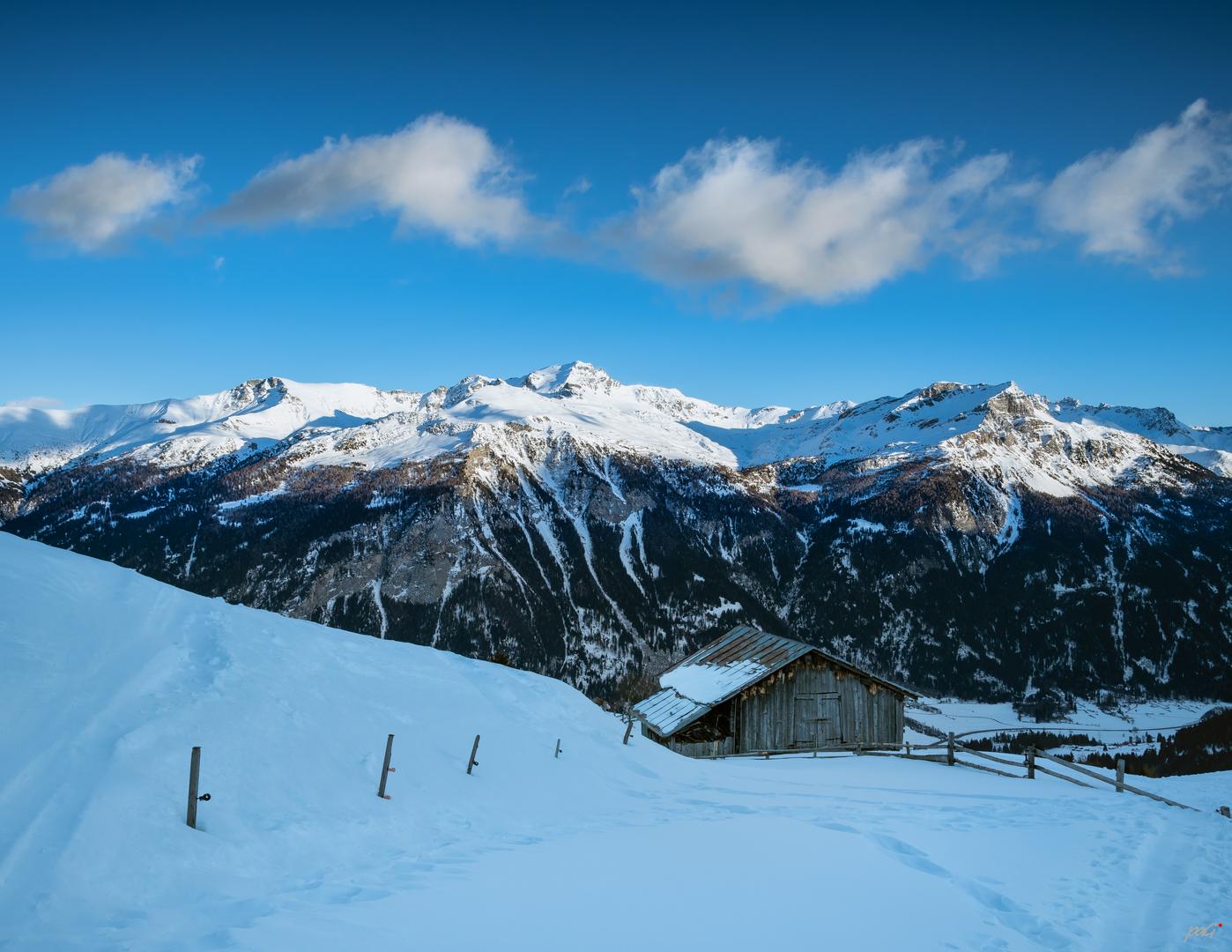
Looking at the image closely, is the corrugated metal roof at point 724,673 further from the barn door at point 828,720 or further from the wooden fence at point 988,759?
the wooden fence at point 988,759

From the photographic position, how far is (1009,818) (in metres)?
18.6

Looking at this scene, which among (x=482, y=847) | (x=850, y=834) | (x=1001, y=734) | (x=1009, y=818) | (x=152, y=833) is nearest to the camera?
(x=152, y=833)

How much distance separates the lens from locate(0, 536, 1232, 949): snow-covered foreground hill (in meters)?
9.31

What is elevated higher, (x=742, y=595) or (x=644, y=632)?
(x=742, y=595)

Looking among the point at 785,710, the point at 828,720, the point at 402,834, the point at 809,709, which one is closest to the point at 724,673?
the point at 785,710

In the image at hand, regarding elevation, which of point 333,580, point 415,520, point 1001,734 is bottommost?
point 1001,734

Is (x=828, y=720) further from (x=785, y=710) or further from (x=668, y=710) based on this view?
(x=668, y=710)

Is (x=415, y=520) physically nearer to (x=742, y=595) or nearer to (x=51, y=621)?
(x=742, y=595)

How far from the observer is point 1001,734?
349ft

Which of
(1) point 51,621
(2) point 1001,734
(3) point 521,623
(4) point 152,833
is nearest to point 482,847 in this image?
(4) point 152,833

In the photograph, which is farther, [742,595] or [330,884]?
[742,595]

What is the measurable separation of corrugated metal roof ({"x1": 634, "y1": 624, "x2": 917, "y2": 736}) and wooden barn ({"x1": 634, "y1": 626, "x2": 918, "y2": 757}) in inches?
3.7

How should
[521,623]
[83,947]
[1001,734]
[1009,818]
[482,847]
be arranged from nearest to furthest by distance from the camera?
[83,947] → [482,847] → [1009,818] → [1001,734] → [521,623]

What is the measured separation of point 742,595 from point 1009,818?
564 ft
